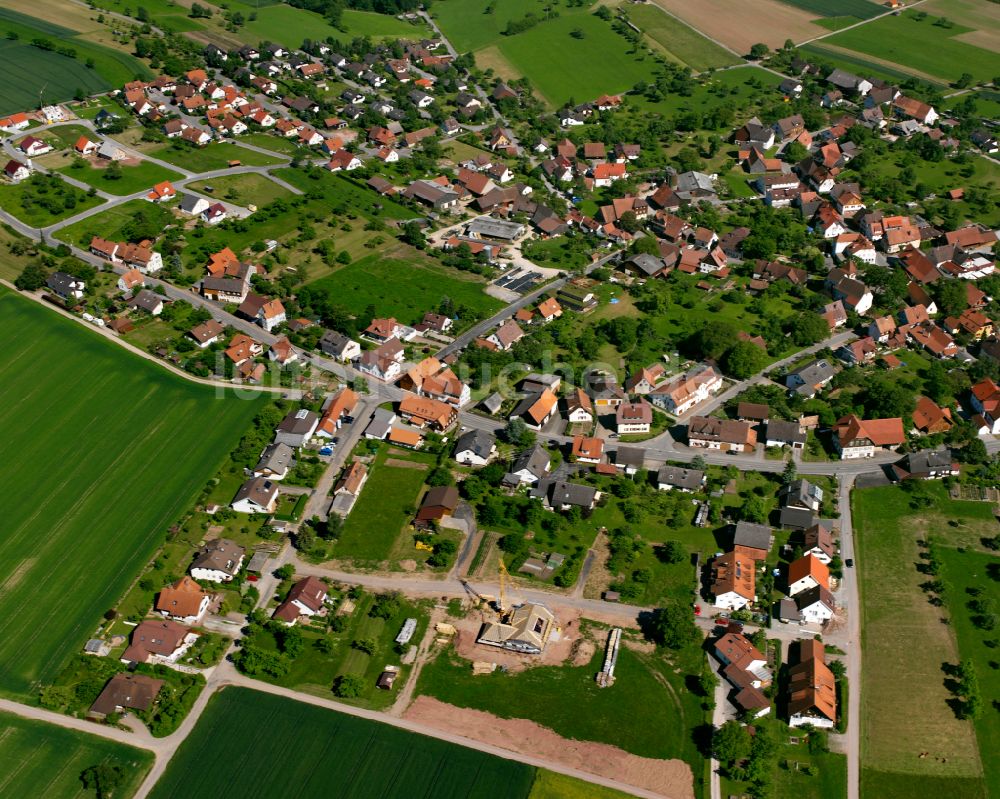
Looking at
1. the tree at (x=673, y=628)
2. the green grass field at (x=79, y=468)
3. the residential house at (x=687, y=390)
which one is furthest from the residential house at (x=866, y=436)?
the green grass field at (x=79, y=468)

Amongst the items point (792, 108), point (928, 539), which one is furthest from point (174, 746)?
point (792, 108)

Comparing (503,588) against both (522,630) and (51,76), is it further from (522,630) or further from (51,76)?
(51,76)

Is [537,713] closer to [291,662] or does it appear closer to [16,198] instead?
[291,662]

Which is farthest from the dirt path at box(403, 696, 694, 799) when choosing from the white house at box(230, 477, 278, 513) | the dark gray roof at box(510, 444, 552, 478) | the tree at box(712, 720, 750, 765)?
the dark gray roof at box(510, 444, 552, 478)

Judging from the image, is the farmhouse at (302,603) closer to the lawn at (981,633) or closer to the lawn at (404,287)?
the lawn at (404,287)

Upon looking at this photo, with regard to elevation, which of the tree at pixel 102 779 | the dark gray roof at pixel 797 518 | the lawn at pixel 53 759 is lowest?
the lawn at pixel 53 759

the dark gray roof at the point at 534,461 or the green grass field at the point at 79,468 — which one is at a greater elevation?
the dark gray roof at the point at 534,461
